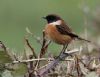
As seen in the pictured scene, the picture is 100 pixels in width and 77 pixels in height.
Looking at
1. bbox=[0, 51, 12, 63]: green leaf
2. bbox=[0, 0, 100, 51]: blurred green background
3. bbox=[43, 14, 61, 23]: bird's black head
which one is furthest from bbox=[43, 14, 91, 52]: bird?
bbox=[0, 0, 100, 51]: blurred green background

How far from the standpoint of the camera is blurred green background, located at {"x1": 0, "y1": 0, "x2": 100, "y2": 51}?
1189 centimetres

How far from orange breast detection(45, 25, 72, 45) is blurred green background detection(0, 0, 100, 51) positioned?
658cm

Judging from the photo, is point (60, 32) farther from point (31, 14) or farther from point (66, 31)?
point (31, 14)

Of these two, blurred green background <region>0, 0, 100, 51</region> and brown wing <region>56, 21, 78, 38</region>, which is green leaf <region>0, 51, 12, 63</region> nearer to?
brown wing <region>56, 21, 78, 38</region>

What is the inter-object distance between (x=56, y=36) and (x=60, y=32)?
90 mm

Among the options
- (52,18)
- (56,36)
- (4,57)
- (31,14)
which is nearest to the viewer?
(4,57)

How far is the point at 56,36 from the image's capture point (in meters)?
4.43

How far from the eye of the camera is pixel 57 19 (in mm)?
4328

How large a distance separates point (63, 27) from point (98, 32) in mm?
4167

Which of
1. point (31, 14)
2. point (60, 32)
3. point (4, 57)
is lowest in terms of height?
point (4, 57)

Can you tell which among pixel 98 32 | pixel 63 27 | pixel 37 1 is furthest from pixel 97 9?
pixel 37 1

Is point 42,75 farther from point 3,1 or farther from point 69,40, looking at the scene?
point 3,1

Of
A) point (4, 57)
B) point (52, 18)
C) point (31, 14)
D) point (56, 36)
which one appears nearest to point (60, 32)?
point (56, 36)

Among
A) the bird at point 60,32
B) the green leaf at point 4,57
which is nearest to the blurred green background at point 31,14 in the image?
the bird at point 60,32
